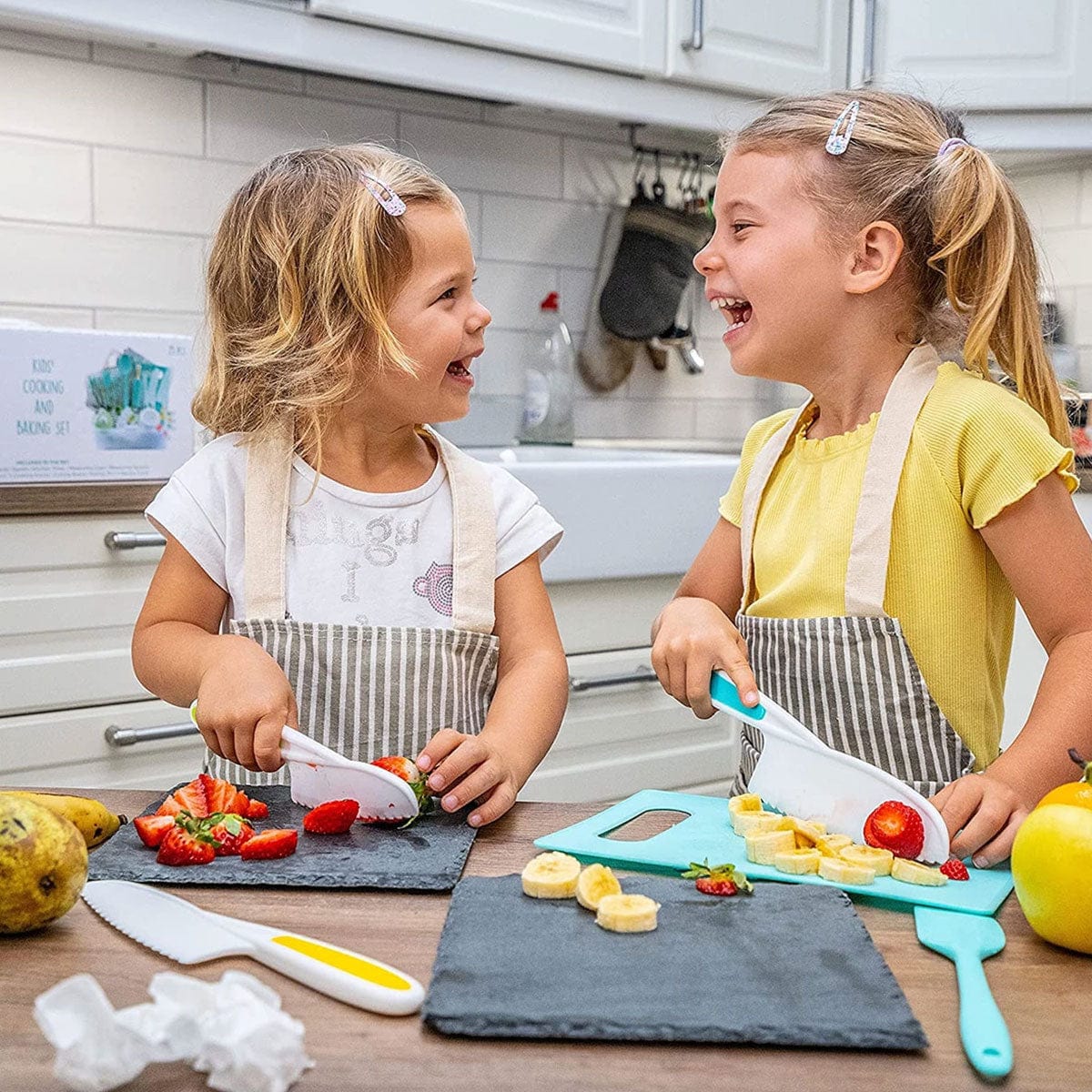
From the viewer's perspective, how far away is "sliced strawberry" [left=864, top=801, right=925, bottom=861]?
2.60 feet

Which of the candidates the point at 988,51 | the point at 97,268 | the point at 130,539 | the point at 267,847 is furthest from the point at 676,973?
the point at 988,51

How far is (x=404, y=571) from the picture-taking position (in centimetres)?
130

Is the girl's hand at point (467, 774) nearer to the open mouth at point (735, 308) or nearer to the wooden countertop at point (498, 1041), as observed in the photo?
the wooden countertop at point (498, 1041)

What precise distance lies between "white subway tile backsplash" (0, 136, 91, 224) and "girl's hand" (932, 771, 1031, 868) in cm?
192

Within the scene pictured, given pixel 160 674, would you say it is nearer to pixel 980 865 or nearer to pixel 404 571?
pixel 404 571

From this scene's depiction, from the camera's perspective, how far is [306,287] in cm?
129

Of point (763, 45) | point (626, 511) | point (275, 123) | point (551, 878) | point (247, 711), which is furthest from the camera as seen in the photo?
point (763, 45)

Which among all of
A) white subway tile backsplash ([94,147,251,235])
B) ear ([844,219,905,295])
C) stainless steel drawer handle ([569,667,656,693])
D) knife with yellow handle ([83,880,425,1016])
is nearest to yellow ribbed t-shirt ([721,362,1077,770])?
ear ([844,219,905,295])

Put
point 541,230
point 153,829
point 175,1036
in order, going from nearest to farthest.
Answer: point 175,1036, point 153,829, point 541,230

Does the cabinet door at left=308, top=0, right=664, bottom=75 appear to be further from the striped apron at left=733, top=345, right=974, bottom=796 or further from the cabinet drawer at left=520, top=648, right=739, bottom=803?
the striped apron at left=733, top=345, right=974, bottom=796

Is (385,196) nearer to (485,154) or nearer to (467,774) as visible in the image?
(467,774)

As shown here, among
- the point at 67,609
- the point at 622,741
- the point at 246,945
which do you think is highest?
the point at 246,945

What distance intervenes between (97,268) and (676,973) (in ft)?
6.64

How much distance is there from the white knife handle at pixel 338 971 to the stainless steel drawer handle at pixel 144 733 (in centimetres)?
135
